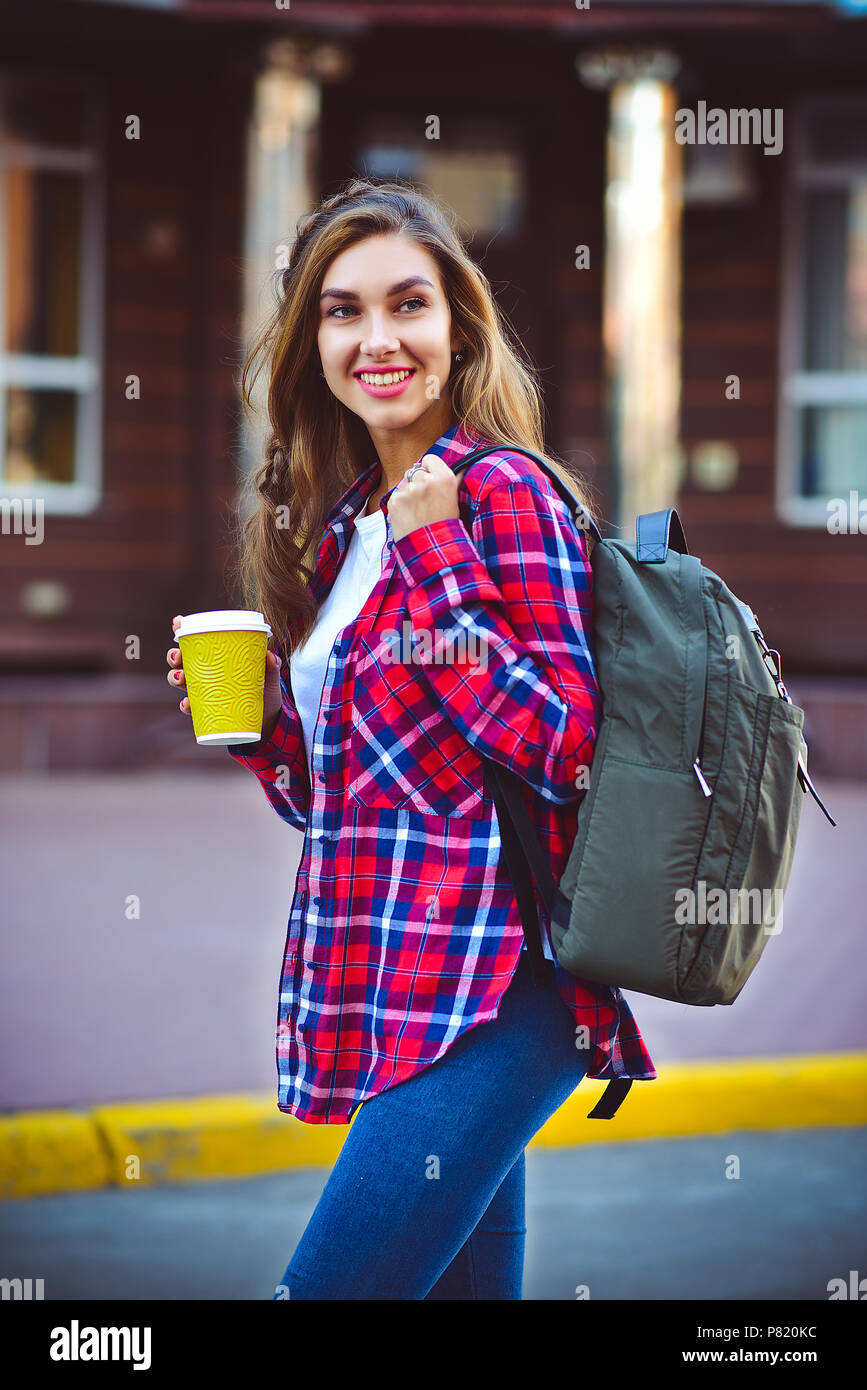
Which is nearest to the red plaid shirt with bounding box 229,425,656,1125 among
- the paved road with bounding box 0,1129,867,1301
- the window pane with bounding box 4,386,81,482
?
the paved road with bounding box 0,1129,867,1301

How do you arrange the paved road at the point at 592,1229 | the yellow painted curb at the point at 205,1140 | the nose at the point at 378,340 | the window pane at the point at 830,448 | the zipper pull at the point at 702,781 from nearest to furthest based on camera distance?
the zipper pull at the point at 702,781, the nose at the point at 378,340, the paved road at the point at 592,1229, the yellow painted curb at the point at 205,1140, the window pane at the point at 830,448

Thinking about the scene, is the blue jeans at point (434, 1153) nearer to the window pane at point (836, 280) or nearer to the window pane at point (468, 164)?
the window pane at point (468, 164)

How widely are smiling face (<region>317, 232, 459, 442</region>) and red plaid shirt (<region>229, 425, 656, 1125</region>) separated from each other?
15 centimetres

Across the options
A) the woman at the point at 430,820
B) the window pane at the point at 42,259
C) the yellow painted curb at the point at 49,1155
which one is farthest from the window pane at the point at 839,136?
the woman at the point at 430,820

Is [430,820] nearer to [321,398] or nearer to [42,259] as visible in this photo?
[321,398]

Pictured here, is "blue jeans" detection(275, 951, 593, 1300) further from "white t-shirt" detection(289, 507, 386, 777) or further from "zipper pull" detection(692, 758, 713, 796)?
"white t-shirt" detection(289, 507, 386, 777)

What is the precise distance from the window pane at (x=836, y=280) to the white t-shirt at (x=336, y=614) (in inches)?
440

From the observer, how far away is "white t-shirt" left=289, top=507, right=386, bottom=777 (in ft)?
7.77

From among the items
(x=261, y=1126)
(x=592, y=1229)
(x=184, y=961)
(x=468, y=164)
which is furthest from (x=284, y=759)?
(x=468, y=164)

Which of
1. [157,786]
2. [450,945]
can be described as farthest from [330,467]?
[157,786]

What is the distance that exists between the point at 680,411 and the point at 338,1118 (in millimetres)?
11202

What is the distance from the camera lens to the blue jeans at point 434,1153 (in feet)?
6.69

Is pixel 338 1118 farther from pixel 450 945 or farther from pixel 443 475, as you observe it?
pixel 443 475

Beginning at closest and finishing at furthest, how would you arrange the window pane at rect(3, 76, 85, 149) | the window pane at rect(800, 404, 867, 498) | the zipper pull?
the zipper pull → the window pane at rect(3, 76, 85, 149) → the window pane at rect(800, 404, 867, 498)
